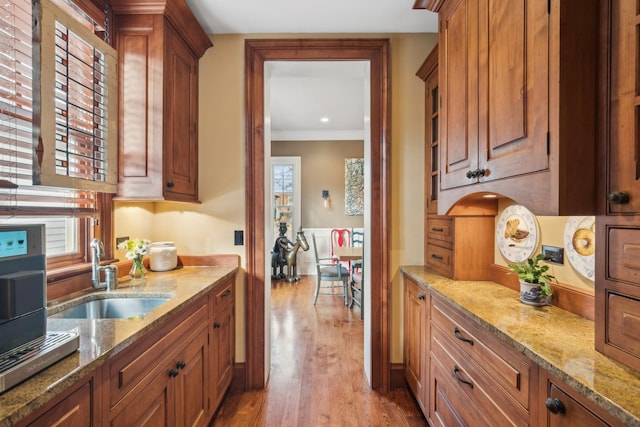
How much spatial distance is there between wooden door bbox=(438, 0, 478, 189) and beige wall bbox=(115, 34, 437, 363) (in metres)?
0.62

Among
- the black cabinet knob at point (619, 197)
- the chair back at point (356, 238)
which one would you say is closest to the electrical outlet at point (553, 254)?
the black cabinet knob at point (619, 197)

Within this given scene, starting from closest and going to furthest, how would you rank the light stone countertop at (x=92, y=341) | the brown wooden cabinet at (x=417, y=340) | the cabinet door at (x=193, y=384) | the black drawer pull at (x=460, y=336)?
the light stone countertop at (x=92, y=341) < the black drawer pull at (x=460, y=336) < the cabinet door at (x=193, y=384) < the brown wooden cabinet at (x=417, y=340)

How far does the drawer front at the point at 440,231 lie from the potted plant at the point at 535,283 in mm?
552

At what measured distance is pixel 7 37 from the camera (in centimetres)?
117

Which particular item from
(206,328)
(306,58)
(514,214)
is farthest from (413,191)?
(206,328)

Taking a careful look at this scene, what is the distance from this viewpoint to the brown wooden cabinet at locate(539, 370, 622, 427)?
→ 0.73 m

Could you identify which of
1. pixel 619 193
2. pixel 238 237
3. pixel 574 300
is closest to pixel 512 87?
pixel 619 193

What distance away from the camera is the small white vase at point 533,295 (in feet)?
4.38

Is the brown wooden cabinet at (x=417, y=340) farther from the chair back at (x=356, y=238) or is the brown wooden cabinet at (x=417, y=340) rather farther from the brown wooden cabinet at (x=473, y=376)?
the chair back at (x=356, y=238)

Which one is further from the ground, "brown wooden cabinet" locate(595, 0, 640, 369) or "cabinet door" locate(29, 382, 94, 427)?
"brown wooden cabinet" locate(595, 0, 640, 369)

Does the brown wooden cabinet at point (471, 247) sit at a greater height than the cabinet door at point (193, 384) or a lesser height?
greater

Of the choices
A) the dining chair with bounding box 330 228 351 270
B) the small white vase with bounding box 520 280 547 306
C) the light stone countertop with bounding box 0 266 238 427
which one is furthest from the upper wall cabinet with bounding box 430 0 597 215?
the dining chair with bounding box 330 228 351 270

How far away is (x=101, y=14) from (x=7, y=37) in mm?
736

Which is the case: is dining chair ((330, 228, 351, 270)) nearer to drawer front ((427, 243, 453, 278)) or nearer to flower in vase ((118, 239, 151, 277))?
drawer front ((427, 243, 453, 278))
